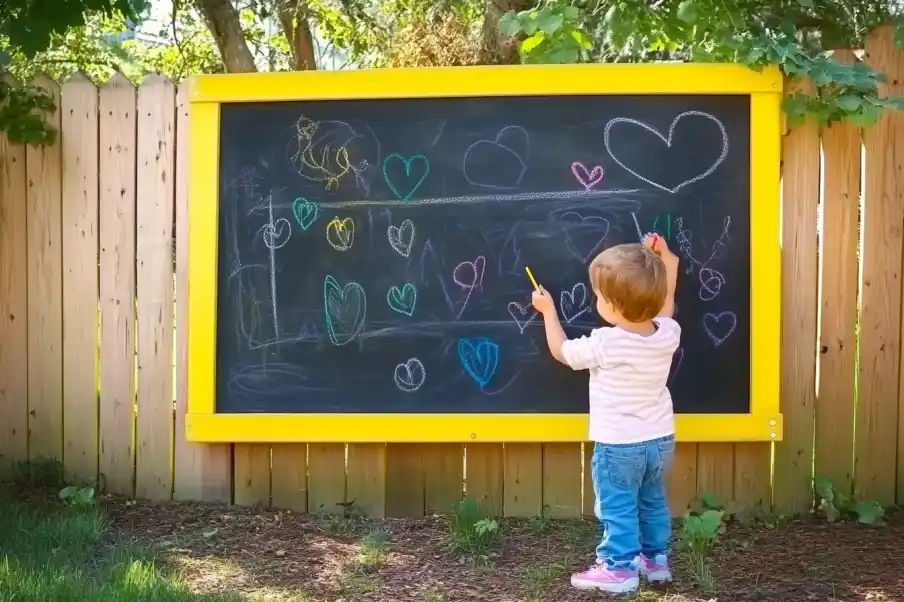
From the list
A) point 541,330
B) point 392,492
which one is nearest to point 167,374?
point 392,492

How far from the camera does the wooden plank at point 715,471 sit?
14.3 feet

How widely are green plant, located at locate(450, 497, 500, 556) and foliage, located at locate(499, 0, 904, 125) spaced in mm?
2183

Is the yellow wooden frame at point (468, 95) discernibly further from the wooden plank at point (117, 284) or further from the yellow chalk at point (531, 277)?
the yellow chalk at point (531, 277)

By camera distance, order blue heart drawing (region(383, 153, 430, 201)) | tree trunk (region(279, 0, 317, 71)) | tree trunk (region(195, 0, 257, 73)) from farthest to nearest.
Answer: tree trunk (region(279, 0, 317, 71)) → tree trunk (region(195, 0, 257, 73)) → blue heart drawing (region(383, 153, 430, 201))

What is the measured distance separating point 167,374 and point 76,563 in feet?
3.52

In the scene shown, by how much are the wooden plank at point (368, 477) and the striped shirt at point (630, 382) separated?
132 centimetres

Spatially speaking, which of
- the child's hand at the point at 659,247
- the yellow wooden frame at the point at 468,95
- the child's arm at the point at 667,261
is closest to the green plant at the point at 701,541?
the yellow wooden frame at the point at 468,95

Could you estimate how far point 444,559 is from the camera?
12.7 feet

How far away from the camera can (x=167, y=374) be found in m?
4.45

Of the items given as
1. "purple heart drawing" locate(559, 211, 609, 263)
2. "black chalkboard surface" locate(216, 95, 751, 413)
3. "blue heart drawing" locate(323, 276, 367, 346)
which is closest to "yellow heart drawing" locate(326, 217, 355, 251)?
Result: "black chalkboard surface" locate(216, 95, 751, 413)

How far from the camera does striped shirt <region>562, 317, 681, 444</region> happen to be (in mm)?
3436

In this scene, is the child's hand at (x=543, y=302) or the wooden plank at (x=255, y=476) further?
the wooden plank at (x=255, y=476)

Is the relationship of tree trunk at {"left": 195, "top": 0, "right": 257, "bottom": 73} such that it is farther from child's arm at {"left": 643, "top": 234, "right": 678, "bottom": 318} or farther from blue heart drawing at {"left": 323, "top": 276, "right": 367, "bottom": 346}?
child's arm at {"left": 643, "top": 234, "right": 678, "bottom": 318}

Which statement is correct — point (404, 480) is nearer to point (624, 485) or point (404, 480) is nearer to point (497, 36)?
point (624, 485)
